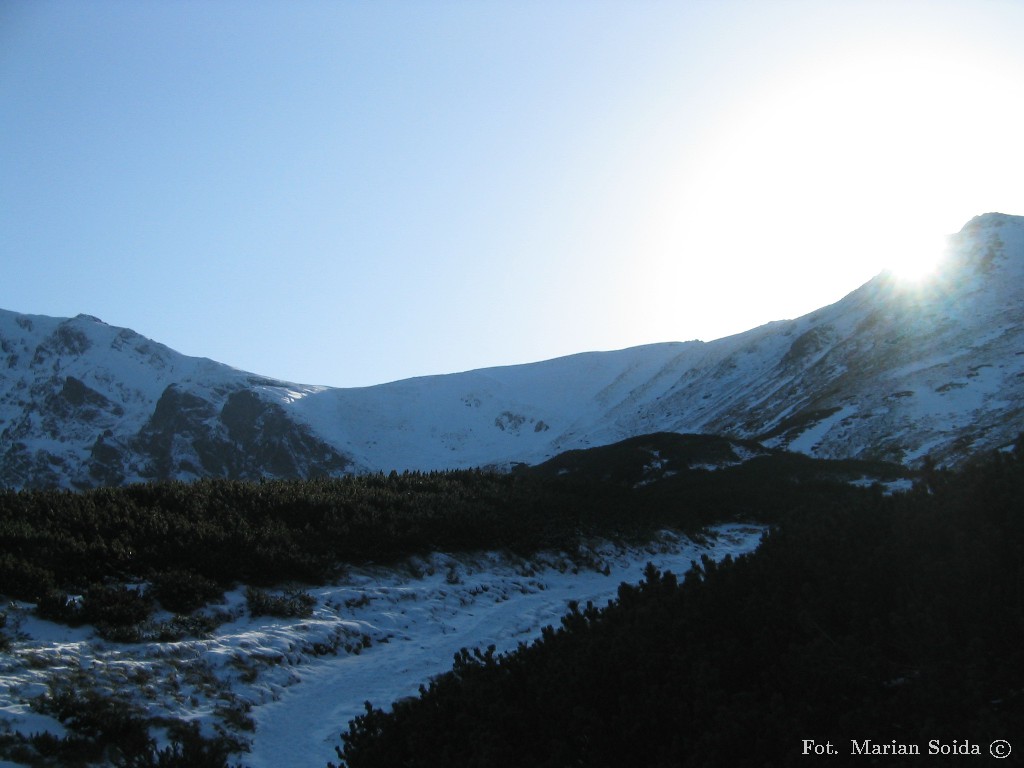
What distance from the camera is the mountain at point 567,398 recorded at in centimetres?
5466

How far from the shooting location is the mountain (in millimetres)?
54656

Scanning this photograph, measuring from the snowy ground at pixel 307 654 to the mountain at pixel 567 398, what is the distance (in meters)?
32.2

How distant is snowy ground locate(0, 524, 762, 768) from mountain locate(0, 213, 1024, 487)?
3216 cm

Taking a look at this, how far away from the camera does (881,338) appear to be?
78375mm

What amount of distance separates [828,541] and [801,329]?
357 feet

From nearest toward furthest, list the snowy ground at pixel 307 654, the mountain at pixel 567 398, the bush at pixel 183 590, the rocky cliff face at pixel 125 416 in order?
the snowy ground at pixel 307 654
the bush at pixel 183 590
the mountain at pixel 567 398
the rocky cliff face at pixel 125 416

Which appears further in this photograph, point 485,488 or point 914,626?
point 485,488

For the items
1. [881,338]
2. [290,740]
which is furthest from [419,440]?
[290,740]

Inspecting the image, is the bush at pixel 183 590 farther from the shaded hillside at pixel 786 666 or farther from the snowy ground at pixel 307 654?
the shaded hillside at pixel 786 666

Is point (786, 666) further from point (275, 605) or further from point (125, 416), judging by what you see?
point (125, 416)

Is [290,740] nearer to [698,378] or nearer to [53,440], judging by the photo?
[698,378]

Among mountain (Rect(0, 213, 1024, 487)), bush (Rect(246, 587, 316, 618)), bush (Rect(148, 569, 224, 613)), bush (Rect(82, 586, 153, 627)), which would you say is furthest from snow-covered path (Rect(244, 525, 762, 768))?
mountain (Rect(0, 213, 1024, 487))

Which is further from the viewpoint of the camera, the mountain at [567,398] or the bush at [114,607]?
the mountain at [567,398]

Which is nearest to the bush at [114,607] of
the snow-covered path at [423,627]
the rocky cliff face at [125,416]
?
the snow-covered path at [423,627]
